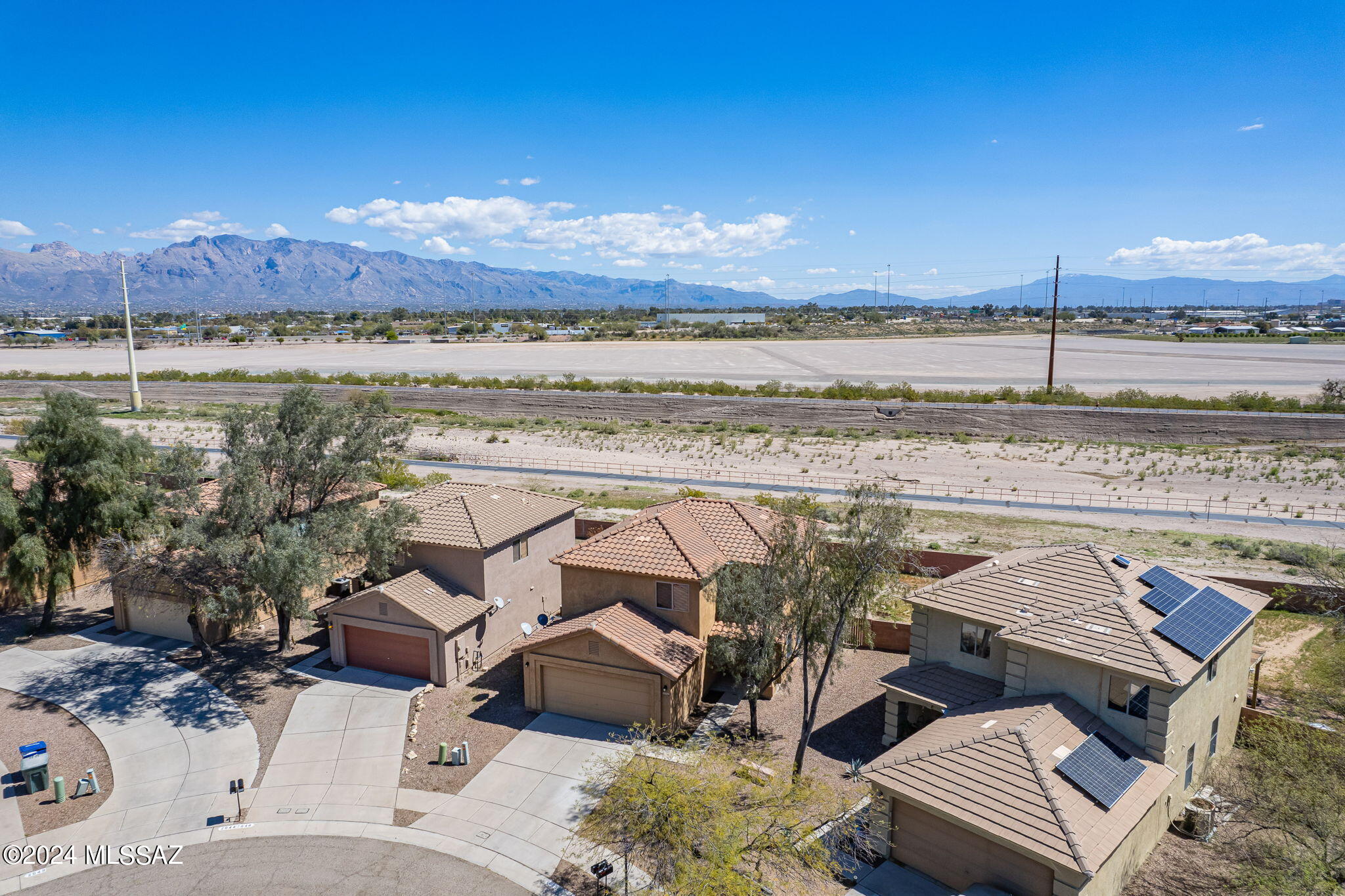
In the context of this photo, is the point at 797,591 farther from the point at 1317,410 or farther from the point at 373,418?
the point at 1317,410

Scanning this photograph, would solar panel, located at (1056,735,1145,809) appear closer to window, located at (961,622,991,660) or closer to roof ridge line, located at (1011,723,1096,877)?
roof ridge line, located at (1011,723,1096,877)

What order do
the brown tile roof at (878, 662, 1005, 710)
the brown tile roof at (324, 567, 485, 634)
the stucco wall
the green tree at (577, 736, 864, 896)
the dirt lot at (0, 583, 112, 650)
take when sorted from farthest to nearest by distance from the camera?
the dirt lot at (0, 583, 112, 650) → the brown tile roof at (324, 567, 485, 634) → the stucco wall → the brown tile roof at (878, 662, 1005, 710) → the green tree at (577, 736, 864, 896)

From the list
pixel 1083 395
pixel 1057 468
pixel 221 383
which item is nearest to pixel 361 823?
pixel 1057 468

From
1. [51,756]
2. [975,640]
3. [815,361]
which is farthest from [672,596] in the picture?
[815,361]

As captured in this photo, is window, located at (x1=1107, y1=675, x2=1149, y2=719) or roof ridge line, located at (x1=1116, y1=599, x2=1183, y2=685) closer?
roof ridge line, located at (x1=1116, y1=599, x2=1183, y2=685)

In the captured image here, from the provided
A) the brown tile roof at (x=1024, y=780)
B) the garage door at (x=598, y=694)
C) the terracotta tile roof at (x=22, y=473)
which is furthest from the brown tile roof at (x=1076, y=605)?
the terracotta tile roof at (x=22, y=473)

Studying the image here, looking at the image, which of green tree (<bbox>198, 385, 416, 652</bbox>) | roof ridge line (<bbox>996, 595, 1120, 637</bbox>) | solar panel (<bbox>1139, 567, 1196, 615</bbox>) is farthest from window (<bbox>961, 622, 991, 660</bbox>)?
green tree (<bbox>198, 385, 416, 652</bbox>)

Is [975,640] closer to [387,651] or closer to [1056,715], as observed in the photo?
[1056,715]
